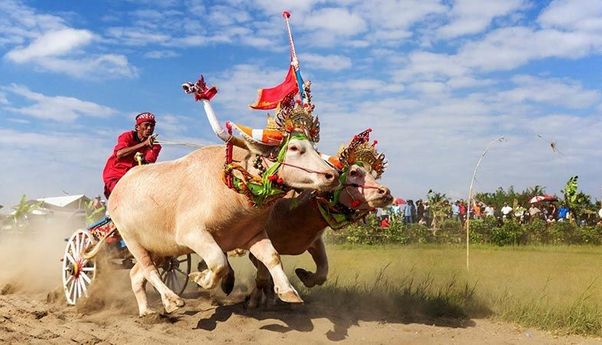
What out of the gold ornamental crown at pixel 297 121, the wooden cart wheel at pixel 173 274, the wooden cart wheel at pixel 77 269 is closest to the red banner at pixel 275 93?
the gold ornamental crown at pixel 297 121

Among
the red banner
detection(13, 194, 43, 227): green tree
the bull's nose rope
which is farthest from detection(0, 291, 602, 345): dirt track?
detection(13, 194, 43, 227): green tree

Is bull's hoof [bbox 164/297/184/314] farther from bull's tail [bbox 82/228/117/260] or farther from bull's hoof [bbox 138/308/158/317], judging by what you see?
bull's tail [bbox 82/228/117/260]

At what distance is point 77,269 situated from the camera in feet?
27.5

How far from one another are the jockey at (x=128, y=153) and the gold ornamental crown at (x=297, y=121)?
240 cm

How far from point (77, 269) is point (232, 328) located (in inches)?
110

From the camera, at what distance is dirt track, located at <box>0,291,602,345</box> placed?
6.25 meters

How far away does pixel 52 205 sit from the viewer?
86.7ft

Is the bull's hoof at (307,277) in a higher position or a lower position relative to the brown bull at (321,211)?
lower

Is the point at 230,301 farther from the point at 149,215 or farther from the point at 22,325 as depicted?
the point at 22,325

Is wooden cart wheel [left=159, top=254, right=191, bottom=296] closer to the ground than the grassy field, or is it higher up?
higher up

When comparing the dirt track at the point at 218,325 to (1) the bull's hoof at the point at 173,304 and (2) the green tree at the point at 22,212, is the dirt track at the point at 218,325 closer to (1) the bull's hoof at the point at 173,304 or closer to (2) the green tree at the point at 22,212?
Result: (1) the bull's hoof at the point at 173,304

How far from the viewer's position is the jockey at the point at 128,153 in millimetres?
8219

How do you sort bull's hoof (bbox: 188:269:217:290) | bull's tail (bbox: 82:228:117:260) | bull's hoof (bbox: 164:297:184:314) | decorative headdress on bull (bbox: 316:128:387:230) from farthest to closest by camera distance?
bull's tail (bbox: 82:228:117:260), decorative headdress on bull (bbox: 316:128:387:230), bull's hoof (bbox: 164:297:184:314), bull's hoof (bbox: 188:269:217:290)

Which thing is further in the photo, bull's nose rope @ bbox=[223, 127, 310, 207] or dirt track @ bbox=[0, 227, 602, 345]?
dirt track @ bbox=[0, 227, 602, 345]
